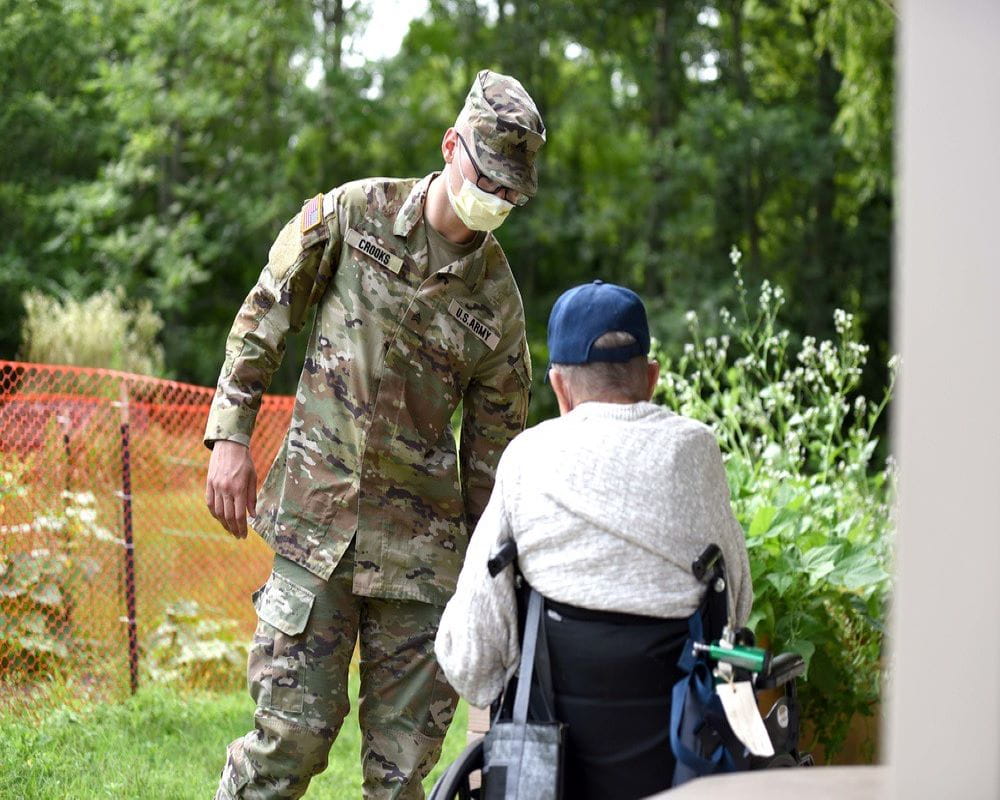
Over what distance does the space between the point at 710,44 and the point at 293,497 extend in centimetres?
1584

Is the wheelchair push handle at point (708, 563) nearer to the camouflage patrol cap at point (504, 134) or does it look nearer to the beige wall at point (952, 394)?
the beige wall at point (952, 394)

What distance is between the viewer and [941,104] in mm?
1294

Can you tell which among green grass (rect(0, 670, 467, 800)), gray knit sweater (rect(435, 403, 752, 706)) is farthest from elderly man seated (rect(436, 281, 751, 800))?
green grass (rect(0, 670, 467, 800))

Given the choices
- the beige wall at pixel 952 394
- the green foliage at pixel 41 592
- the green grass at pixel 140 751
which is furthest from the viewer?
the green foliage at pixel 41 592

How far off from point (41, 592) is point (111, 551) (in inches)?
20.1

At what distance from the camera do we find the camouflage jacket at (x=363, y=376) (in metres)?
2.95

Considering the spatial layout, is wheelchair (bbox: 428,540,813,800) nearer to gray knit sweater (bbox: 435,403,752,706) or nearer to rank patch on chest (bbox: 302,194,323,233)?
gray knit sweater (bbox: 435,403,752,706)


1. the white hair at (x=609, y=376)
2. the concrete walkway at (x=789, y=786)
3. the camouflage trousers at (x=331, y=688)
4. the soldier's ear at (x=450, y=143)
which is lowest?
the camouflage trousers at (x=331, y=688)

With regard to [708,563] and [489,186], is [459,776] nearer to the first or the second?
[708,563]

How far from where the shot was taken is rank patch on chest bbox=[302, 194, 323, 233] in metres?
2.97

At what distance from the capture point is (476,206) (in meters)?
2.85

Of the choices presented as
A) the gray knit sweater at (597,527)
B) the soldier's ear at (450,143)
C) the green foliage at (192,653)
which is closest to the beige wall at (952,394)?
the gray knit sweater at (597,527)

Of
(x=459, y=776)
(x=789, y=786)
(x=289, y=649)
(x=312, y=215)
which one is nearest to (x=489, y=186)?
(x=312, y=215)

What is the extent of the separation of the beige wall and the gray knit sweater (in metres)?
0.88
